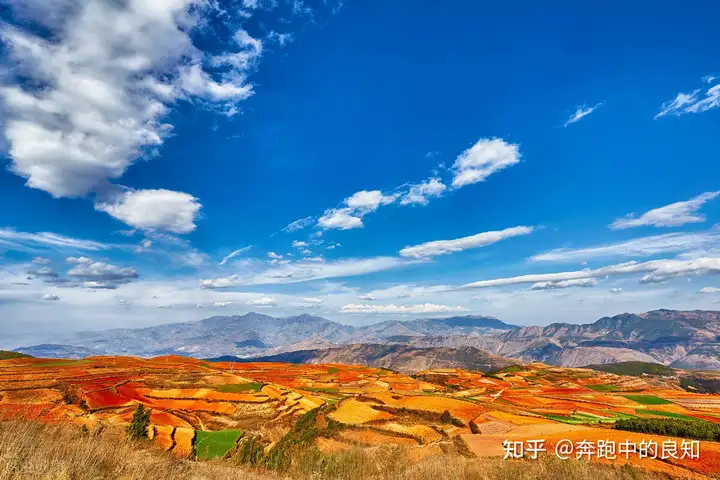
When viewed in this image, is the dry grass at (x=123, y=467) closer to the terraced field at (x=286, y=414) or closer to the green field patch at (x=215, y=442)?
the terraced field at (x=286, y=414)

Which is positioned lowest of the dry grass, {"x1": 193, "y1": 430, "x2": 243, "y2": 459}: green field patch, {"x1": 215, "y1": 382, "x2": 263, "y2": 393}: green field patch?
{"x1": 215, "y1": 382, "x2": 263, "y2": 393}: green field patch

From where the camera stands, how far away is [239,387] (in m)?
69.2

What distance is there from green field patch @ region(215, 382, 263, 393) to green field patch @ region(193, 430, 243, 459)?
78.6 feet

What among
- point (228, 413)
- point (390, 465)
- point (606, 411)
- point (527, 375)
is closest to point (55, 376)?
point (228, 413)

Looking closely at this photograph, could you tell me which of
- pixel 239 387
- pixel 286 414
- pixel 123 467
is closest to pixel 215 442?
pixel 286 414

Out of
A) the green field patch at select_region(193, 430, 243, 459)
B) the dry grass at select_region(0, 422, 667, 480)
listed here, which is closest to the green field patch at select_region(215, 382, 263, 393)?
the green field patch at select_region(193, 430, 243, 459)

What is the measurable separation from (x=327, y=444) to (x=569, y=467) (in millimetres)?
21276

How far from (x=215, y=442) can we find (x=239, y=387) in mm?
33863

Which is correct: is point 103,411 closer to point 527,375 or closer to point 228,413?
point 228,413

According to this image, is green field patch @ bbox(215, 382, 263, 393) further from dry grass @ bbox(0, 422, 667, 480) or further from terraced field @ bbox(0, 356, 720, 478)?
dry grass @ bbox(0, 422, 667, 480)

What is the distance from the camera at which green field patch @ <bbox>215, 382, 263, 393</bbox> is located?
6619 centimetres

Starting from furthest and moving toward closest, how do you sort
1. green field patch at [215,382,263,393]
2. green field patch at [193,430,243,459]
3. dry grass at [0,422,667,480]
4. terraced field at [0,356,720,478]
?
green field patch at [215,382,263,393]
green field patch at [193,430,243,459]
terraced field at [0,356,720,478]
dry grass at [0,422,667,480]

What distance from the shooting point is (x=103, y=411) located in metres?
45.8

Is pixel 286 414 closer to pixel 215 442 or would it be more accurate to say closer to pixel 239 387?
pixel 215 442
